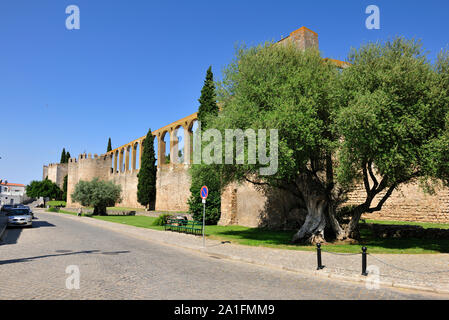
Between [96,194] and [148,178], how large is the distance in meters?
7.55

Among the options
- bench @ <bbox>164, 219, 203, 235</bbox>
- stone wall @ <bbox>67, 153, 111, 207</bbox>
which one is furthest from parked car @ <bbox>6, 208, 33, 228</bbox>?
stone wall @ <bbox>67, 153, 111, 207</bbox>

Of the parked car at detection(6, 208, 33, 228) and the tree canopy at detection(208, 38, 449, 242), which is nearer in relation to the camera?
the tree canopy at detection(208, 38, 449, 242)

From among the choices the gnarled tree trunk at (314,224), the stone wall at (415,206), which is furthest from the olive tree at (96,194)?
the gnarled tree trunk at (314,224)

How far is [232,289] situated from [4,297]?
396cm

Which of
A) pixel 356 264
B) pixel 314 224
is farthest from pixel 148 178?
pixel 356 264

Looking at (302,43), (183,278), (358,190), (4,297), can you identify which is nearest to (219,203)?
(358,190)

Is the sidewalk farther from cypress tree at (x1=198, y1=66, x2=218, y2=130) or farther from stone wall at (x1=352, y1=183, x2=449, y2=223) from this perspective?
cypress tree at (x1=198, y1=66, x2=218, y2=130)

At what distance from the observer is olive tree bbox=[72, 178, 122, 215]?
42.9m

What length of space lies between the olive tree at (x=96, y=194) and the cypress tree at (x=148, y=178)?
12.2 feet

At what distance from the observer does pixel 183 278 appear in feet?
23.1

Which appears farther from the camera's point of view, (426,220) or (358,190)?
(358,190)

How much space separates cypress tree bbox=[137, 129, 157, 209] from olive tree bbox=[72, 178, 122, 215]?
3725mm

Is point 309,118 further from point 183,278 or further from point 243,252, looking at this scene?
point 183,278

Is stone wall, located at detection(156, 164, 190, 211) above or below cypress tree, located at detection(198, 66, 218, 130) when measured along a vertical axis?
below
